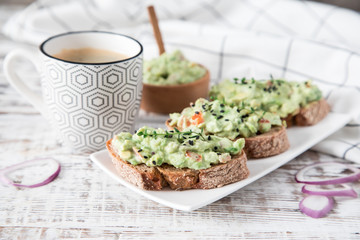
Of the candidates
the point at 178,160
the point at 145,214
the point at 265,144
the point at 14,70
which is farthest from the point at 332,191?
the point at 14,70

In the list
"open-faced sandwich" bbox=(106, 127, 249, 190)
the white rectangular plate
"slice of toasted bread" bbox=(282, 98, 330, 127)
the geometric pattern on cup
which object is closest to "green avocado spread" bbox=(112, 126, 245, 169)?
"open-faced sandwich" bbox=(106, 127, 249, 190)

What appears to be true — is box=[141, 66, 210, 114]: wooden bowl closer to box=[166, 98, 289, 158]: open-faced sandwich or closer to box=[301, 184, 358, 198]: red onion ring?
box=[166, 98, 289, 158]: open-faced sandwich

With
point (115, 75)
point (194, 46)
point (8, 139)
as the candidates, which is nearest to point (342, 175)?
point (115, 75)

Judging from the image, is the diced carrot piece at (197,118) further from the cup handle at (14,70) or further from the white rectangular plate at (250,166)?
the cup handle at (14,70)

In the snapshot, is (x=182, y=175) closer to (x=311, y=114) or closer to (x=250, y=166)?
(x=250, y=166)

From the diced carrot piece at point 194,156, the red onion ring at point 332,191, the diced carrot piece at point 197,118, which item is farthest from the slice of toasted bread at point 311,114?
the diced carrot piece at point 194,156
